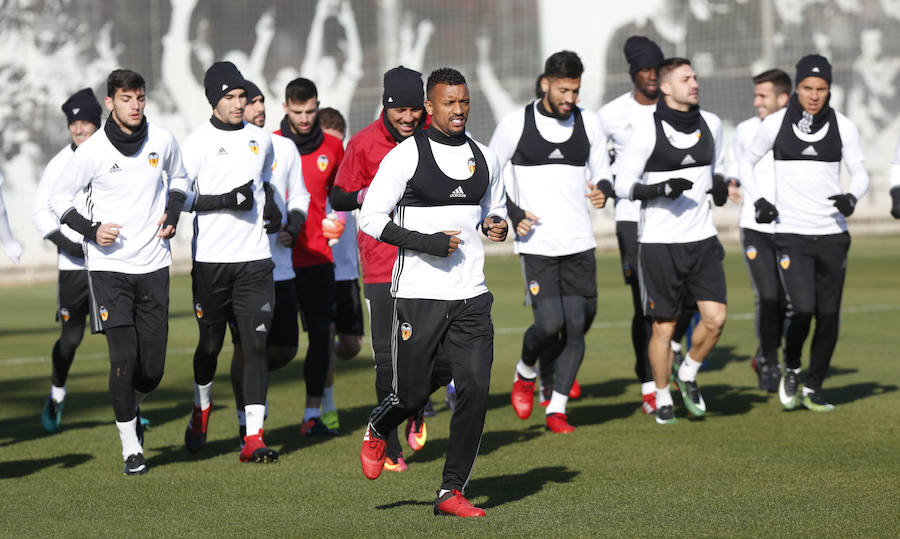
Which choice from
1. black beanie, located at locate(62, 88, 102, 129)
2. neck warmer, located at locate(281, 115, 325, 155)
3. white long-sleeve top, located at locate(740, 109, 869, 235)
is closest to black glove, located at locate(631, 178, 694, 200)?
white long-sleeve top, located at locate(740, 109, 869, 235)

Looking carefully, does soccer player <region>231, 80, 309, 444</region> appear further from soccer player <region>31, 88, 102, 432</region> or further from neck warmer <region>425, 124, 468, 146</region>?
neck warmer <region>425, 124, 468, 146</region>

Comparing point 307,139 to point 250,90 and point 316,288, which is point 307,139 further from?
point 316,288

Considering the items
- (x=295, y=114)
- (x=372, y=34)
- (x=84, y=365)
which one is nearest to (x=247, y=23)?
(x=372, y=34)

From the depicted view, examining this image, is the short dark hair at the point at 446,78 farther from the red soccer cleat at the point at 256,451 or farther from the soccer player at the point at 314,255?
the soccer player at the point at 314,255

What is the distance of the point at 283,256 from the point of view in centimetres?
1000

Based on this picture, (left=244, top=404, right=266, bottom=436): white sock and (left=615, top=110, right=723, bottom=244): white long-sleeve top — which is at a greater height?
(left=615, top=110, right=723, bottom=244): white long-sleeve top

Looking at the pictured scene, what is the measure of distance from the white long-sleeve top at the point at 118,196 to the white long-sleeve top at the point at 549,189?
2.66 metres

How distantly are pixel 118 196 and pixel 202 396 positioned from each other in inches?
63.7

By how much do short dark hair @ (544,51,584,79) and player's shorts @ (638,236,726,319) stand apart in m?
1.42

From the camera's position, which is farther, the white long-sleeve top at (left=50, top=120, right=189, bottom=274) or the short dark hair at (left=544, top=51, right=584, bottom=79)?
the short dark hair at (left=544, top=51, right=584, bottom=79)

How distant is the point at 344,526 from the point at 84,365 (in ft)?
29.1

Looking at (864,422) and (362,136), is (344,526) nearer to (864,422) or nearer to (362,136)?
(362,136)

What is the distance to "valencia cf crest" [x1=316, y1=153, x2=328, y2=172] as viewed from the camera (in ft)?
34.5

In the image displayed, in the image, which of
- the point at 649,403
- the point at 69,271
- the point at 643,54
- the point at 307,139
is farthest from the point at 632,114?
the point at 69,271
